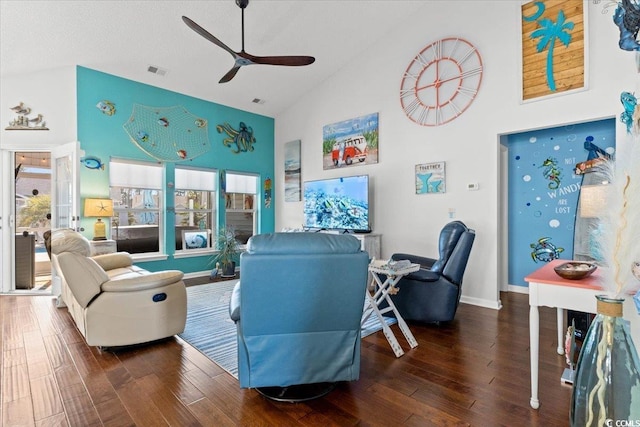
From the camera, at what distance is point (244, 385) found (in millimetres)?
1825

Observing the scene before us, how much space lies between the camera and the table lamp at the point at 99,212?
4319mm

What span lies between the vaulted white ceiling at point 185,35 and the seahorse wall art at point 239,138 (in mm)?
695

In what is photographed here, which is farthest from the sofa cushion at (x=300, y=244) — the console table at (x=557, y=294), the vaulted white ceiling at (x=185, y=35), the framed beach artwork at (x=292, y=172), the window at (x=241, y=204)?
the window at (x=241, y=204)

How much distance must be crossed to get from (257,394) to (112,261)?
2.88 metres

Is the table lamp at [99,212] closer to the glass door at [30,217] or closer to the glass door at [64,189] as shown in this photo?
the glass door at [64,189]

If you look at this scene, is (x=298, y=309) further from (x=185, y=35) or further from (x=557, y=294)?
(x=185, y=35)

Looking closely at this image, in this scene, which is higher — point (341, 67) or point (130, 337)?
point (341, 67)

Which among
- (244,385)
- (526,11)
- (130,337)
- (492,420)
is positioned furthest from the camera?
(526,11)

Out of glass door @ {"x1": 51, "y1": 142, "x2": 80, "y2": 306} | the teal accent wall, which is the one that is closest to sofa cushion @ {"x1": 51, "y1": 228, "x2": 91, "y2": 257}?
glass door @ {"x1": 51, "y1": 142, "x2": 80, "y2": 306}

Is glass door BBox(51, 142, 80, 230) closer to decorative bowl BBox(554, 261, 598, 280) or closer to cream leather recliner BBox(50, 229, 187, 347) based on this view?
cream leather recliner BBox(50, 229, 187, 347)

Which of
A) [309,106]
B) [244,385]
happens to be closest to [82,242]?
[244,385]

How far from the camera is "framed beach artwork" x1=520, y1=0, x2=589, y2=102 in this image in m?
3.30

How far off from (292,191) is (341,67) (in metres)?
2.55

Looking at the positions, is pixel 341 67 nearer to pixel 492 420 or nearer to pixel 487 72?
pixel 487 72
